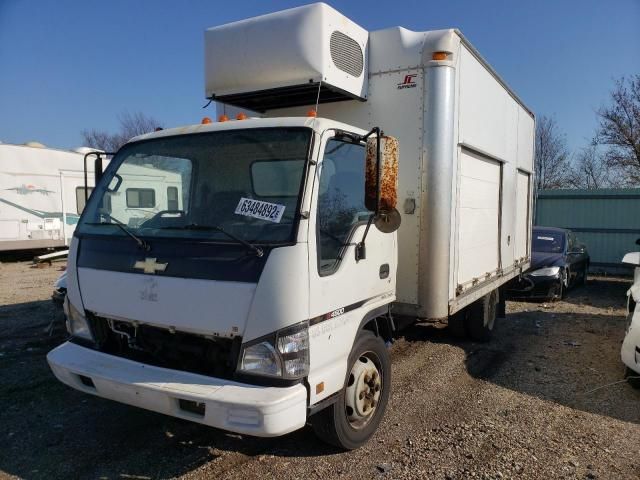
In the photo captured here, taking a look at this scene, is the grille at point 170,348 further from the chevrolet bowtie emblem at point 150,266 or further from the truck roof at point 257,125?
the truck roof at point 257,125

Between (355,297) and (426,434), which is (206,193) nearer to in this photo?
(355,297)

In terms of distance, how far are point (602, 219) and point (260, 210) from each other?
1492 cm

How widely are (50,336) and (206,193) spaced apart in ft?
14.8

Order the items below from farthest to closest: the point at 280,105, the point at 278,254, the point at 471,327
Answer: the point at 471,327 → the point at 280,105 → the point at 278,254

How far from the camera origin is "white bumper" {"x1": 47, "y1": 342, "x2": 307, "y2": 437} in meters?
2.65

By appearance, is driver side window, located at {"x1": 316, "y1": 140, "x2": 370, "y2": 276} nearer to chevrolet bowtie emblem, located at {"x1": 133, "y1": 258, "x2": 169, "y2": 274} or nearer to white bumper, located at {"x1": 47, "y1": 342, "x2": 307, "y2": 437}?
white bumper, located at {"x1": 47, "y1": 342, "x2": 307, "y2": 437}

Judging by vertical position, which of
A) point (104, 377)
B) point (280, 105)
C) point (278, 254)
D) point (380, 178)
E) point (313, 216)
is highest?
point (280, 105)

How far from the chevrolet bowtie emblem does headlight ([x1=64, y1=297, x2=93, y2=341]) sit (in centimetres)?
68

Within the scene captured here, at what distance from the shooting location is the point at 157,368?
3053mm

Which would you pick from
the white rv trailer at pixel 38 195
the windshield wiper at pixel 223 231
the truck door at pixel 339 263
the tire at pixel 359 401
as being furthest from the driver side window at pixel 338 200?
the white rv trailer at pixel 38 195

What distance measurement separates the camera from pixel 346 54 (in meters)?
4.21

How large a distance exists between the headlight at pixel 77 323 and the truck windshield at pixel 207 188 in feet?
1.88

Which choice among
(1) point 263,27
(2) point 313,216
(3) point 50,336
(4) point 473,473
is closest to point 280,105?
(1) point 263,27

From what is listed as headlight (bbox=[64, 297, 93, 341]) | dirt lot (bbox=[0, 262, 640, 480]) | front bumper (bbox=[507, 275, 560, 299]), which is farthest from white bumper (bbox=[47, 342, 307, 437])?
front bumper (bbox=[507, 275, 560, 299])
